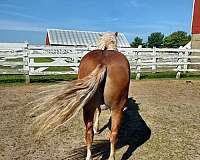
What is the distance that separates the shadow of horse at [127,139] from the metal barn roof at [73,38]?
38.5m

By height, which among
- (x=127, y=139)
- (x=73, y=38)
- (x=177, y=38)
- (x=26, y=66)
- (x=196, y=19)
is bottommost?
(x=127, y=139)

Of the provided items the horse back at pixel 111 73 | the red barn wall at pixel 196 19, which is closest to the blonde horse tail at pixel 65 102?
the horse back at pixel 111 73

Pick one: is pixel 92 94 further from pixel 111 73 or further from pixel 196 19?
pixel 196 19

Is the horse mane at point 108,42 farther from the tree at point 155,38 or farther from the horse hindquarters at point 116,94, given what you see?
the tree at point 155,38

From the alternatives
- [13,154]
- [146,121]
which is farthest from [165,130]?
[13,154]

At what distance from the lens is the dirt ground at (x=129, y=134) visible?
168 inches

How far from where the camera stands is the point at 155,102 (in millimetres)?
7914

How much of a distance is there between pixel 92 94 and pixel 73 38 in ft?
144

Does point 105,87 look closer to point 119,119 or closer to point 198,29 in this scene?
point 119,119

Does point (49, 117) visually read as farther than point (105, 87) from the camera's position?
No

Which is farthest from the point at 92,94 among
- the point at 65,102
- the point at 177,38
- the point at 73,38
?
the point at 177,38

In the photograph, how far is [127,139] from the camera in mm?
4945

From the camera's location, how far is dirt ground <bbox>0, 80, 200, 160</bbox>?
426 cm

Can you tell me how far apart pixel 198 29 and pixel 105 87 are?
653 inches
